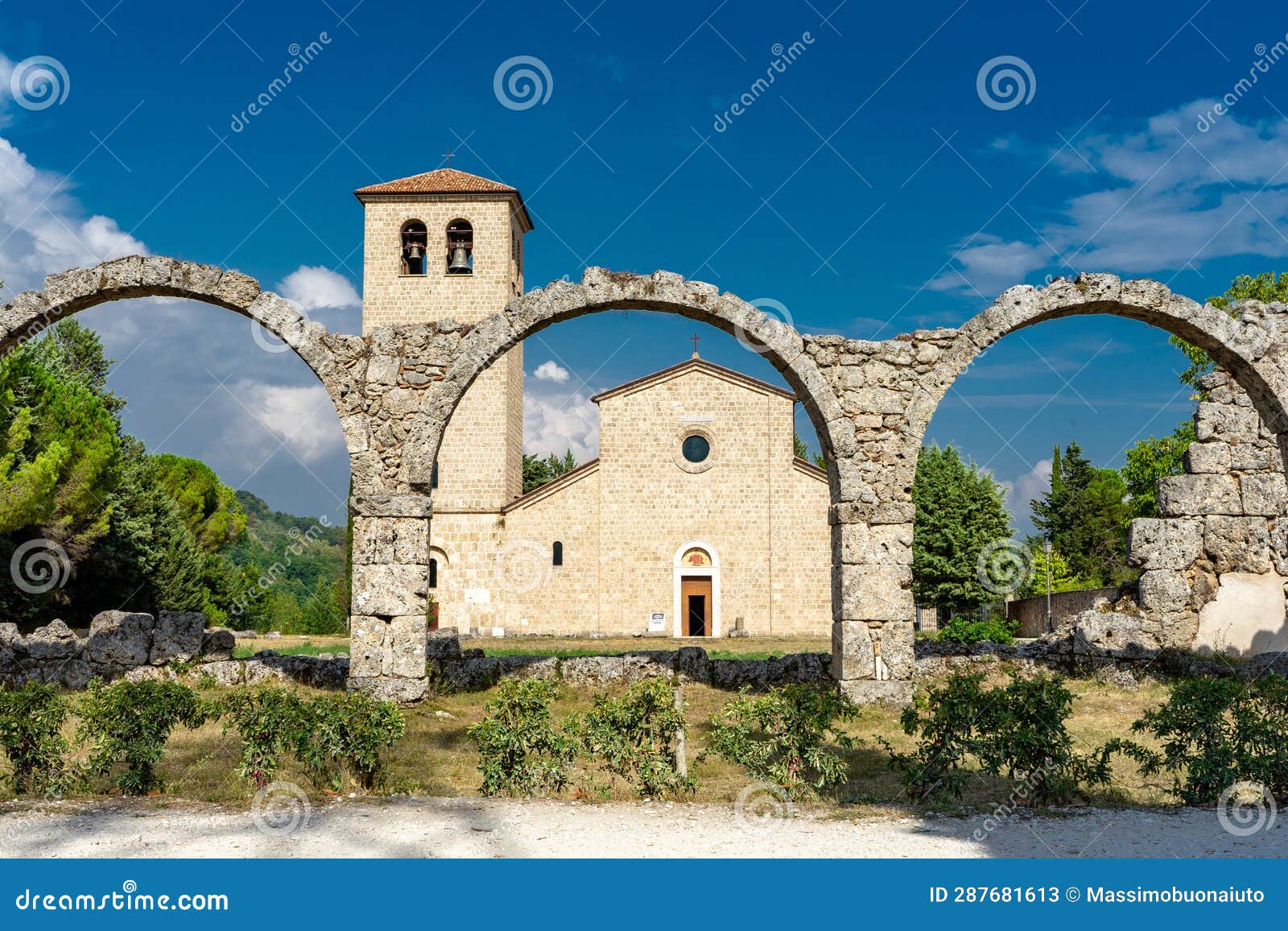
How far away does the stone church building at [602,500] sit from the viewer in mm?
28922

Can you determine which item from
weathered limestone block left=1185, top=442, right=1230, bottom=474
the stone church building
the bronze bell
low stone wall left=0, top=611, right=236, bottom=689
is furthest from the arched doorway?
low stone wall left=0, top=611, right=236, bottom=689

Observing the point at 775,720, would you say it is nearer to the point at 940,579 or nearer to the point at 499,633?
the point at 499,633

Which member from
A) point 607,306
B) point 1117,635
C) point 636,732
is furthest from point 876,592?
point 1117,635

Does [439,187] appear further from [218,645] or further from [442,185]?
[218,645]

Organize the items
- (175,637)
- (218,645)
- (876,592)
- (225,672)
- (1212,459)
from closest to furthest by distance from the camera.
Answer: (876,592) → (225,672) → (175,637) → (218,645) → (1212,459)

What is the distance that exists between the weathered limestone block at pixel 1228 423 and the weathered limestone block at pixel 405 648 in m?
11.3

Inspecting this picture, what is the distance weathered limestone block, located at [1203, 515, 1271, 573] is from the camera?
13.9m

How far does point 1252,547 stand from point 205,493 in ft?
120

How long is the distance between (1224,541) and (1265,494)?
89cm

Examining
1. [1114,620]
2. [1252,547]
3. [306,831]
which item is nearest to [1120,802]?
[306,831]

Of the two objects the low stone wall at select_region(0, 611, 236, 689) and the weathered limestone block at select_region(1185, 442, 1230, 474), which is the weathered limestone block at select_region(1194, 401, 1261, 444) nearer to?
the weathered limestone block at select_region(1185, 442, 1230, 474)

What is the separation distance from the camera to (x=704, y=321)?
1079 centimetres

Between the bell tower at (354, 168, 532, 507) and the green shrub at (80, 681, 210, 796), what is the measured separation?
22684 mm

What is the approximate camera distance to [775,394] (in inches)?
1200
